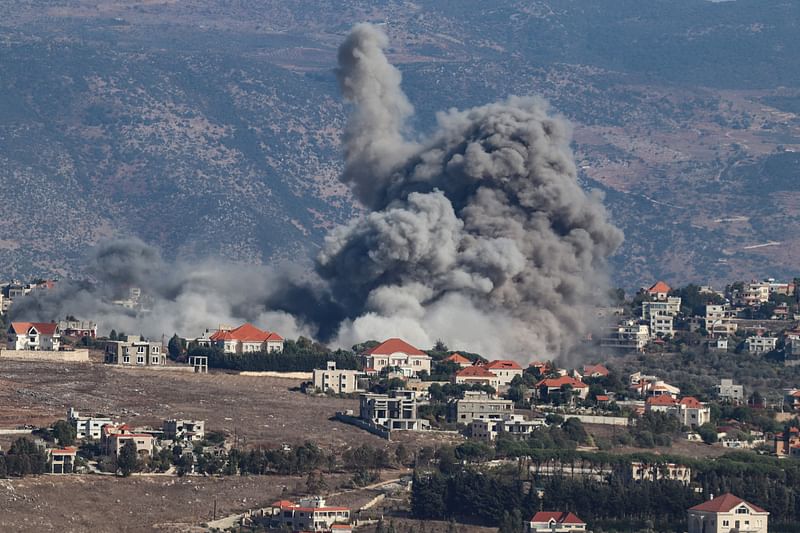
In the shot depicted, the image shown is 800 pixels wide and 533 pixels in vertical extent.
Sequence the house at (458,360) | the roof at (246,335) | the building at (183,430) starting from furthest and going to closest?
1. the roof at (246,335)
2. the house at (458,360)
3. the building at (183,430)

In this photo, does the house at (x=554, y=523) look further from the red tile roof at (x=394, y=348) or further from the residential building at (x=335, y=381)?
the red tile roof at (x=394, y=348)

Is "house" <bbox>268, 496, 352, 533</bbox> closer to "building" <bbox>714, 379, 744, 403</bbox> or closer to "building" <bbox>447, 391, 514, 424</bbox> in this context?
"building" <bbox>447, 391, 514, 424</bbox>

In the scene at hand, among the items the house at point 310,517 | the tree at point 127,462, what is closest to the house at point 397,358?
the tree at point 127,462

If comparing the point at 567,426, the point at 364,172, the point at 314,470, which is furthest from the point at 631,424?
the point at 364,172

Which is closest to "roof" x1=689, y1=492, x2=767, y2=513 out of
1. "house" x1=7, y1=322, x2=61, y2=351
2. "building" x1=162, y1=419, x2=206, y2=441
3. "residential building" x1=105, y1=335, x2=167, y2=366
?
"building" x1=162, y1=419, x2=206, y2=441

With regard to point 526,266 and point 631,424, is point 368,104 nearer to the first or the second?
point 526,266

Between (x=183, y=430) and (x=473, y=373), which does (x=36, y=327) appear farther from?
(x=183, y=430)

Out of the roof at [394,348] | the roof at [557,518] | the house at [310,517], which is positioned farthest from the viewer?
the roof at [394,348]
